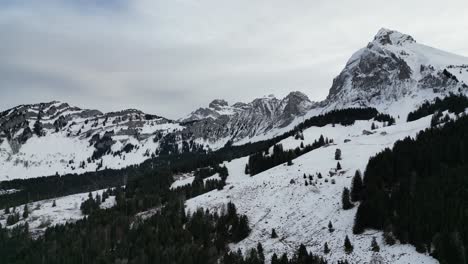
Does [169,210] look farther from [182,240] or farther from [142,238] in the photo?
[182,240]

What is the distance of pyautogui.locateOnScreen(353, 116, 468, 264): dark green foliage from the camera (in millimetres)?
58250

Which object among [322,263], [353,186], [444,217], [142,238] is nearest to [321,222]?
[353,186]

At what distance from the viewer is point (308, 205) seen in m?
94.7

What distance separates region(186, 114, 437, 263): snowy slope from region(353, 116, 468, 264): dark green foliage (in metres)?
2.88

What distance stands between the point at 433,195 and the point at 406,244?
1445cm

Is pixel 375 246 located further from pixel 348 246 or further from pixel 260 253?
pixel 260 253

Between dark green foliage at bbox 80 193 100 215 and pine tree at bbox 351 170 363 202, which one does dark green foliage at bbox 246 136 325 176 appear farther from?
dark green foliage at bbox 80 193 100 215

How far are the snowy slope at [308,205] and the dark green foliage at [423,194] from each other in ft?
9.44

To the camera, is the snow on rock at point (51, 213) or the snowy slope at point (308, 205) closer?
the snowy slope at point (308, 205)

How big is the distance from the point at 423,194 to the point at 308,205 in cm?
2869

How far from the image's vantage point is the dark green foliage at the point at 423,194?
58.2 m

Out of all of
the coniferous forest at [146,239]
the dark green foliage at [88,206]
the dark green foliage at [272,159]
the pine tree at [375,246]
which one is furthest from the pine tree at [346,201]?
the dark green foliage at [88,206]

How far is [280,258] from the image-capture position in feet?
237

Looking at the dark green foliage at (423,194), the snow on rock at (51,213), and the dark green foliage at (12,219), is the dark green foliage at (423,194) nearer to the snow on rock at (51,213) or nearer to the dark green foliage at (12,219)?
the snow on rock at (51,213)
